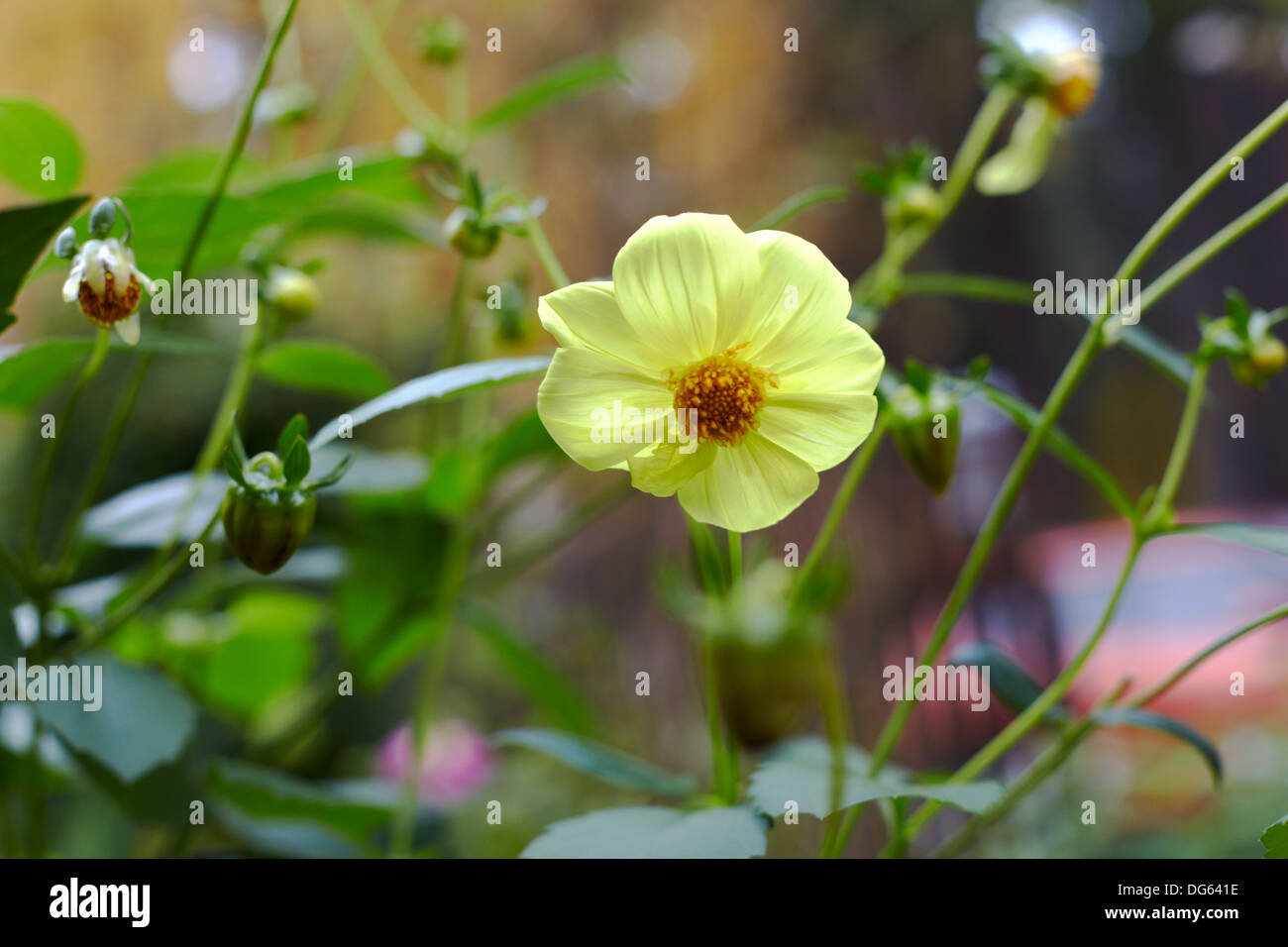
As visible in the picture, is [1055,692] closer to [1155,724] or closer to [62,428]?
[1155,724]

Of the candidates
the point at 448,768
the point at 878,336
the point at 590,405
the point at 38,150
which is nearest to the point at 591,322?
the point at 590,405

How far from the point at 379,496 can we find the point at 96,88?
3.66 ft

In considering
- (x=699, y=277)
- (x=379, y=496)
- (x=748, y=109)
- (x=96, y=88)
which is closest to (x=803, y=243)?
(x=699, y=277)

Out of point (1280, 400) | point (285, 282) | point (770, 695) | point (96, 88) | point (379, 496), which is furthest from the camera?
point (1280, 400)

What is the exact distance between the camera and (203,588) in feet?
1.30

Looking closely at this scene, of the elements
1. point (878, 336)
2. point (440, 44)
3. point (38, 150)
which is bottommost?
point (38, 150)

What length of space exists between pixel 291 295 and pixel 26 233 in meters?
0.09

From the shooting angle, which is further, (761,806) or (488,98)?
(488,98)

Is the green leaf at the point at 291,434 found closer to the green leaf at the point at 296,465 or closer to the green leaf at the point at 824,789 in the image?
the green leaf at the point at 296,465

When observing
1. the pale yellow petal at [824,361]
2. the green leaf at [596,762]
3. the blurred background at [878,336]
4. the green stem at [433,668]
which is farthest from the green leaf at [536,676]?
the blurred background at [878,336]

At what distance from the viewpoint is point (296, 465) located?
23 cm

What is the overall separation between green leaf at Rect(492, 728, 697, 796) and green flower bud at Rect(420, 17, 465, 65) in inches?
11.3
